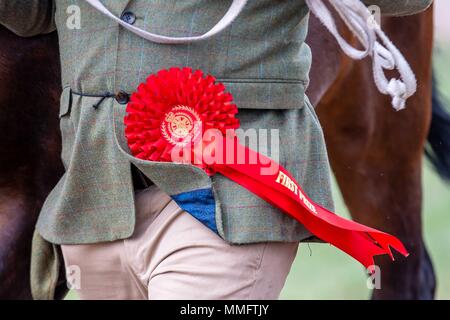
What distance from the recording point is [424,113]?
3.97m

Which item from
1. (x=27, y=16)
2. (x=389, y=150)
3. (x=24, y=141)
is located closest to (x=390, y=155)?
(x=389, y=150)

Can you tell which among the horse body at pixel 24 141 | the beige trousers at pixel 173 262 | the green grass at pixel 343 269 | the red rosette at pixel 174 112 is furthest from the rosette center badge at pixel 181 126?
the green grass at pixel 343 269

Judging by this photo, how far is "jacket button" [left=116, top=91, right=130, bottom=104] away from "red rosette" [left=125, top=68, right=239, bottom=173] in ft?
0.09

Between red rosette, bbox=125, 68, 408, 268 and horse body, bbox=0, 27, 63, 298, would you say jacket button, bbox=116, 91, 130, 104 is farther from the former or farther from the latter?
horse body, bbox=0, 27, 63, 298

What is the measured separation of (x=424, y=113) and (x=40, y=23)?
195 centimetres

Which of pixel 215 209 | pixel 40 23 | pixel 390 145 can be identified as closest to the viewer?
pixel 215 209

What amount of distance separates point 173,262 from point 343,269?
13.2 feet

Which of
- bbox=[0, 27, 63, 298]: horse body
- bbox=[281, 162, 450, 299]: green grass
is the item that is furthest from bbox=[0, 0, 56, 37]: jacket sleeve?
bbox=[281, 162, 450, 299]: green grass

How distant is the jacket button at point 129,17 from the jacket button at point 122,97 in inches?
5.3

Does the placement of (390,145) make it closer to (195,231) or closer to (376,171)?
(376,171)

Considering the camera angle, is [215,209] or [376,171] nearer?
[215,209]

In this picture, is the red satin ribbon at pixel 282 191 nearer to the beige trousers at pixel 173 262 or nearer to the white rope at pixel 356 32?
the beige trousers at pixel 173 262
